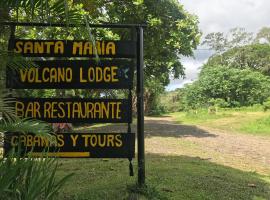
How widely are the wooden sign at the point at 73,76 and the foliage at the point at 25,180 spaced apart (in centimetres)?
260

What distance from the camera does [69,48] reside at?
6.12 meters

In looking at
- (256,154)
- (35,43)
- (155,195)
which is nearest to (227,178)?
(155,195)

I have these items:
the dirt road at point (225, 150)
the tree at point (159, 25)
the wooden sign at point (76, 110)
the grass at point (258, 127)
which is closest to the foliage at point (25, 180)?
the wooden sign at point (76, 110)

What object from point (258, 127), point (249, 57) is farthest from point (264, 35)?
point (258, 127)

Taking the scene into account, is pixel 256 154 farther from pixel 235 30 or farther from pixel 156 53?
pixel 235 30

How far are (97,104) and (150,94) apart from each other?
3648 cm

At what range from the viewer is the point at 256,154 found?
1230cm

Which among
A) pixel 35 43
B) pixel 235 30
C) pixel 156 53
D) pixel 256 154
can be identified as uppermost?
pixel 235 30

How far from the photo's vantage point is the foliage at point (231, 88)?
38828 mm

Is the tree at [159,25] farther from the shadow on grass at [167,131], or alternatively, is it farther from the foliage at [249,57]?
the foliage at [249,57]

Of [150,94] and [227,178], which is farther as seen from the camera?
[150,94]

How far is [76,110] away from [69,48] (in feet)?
2.65

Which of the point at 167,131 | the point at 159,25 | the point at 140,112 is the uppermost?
the point at 159,25

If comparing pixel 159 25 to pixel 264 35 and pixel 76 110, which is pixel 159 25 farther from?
pixel 264 35
